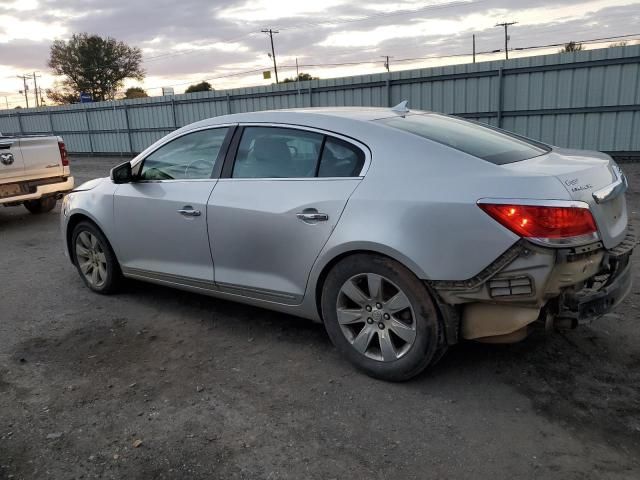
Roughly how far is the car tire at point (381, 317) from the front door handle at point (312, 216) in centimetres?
29

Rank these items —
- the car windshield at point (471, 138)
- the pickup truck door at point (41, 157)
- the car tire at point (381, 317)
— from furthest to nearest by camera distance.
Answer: the pickup truck door at point (41, 157), the car windshield at point (471, 138), the car tire at point (381, 317)

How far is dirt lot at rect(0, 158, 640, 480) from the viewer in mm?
2627

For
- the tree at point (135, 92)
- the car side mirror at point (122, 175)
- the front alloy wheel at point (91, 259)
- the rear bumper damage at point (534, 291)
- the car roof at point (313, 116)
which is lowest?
the front alloy wheel at point (91, 259)

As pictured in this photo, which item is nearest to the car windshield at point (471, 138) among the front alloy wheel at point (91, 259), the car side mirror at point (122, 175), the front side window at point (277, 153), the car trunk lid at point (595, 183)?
the car trunk lid at point (595, 183)

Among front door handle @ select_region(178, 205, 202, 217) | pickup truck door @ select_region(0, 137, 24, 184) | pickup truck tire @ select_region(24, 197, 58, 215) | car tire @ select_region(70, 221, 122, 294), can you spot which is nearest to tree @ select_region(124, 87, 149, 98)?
pickup truck tire @ select_region(24, 197, 58, 215)

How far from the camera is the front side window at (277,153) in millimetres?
3613

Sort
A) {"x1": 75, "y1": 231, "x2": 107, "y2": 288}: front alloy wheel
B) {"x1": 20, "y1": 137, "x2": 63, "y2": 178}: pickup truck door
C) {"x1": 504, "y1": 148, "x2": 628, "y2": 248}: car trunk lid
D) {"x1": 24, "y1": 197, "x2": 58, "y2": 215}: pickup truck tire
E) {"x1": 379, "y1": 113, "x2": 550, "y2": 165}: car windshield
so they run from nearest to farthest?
{"x1": 504, "y1": 148, "x2": 628, "y2": 248}: car trunk lid, {"x1": 379, "y1": 113, "x2": 550, "y2": 165}: car windshield, {"x1": 75, "y1": 231, "x2": 107, "y2": 288}: front alloy wheel, {"x1": 20, "y1": 137, "x2": 63, "y2": 178}: pickup truck door, {"x1": 24, "y1": 197, "x2": 58, "y2": 215}: pickup truck tire

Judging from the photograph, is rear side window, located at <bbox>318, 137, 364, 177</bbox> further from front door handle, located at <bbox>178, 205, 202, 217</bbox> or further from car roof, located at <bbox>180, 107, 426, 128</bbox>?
front door handle, located at <bbox>178, 205, 202, 217</bbox>

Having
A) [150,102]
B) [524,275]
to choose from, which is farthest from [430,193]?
[150,102]

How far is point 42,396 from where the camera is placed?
3.38m

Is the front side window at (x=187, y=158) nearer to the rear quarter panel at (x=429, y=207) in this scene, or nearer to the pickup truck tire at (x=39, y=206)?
the rear quarter panel at (x=429, y=207)

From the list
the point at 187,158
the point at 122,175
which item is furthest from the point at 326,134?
the point at 122,175

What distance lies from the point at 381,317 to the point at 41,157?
7.41 meters

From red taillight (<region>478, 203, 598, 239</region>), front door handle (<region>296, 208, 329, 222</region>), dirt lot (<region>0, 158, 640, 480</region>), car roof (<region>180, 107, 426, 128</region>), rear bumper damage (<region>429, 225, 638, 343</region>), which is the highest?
car roof (<region>180, 107, 426, 128</region>)
